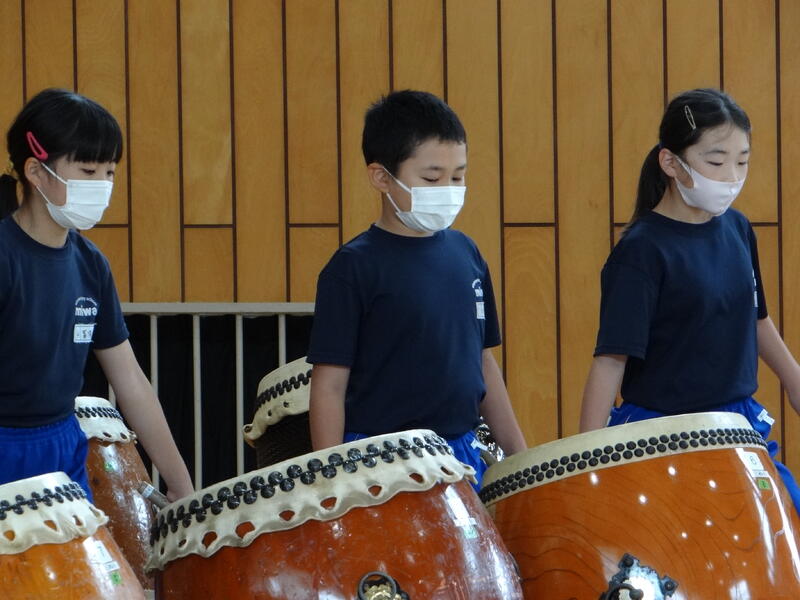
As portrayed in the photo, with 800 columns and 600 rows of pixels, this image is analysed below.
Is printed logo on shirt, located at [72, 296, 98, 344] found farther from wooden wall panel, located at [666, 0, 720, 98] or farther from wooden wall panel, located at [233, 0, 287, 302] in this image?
wooden wall panel, located at [666, 0, 720, 98]

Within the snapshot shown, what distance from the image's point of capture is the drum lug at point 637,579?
189 centimetres

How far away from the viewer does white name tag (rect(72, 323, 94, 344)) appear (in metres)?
2.34

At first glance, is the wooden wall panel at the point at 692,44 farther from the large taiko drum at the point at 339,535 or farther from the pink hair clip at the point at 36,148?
the large taiko drum at the point at 339,535

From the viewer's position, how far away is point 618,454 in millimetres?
1962

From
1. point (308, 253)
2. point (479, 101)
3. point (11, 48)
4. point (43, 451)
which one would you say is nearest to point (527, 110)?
point (479, 101)

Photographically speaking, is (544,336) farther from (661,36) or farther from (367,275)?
(367,275)

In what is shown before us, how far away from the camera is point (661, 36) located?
3965 mm

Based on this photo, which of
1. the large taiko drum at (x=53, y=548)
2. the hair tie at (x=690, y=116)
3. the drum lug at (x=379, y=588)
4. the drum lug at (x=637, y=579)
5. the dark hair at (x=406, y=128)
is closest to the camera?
the large taiko drum at (x=53, y=548)

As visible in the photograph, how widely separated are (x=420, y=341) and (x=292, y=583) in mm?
726

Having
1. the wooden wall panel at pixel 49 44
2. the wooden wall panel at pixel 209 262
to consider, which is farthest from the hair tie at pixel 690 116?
the wooden wall panel at pixel 49 44

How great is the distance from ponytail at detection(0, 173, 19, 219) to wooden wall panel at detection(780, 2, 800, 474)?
240cm

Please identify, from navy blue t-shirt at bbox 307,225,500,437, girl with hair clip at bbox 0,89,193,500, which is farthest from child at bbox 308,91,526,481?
girl with hair clip at bbox 0,89,193,500

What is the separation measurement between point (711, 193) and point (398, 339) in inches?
26.7

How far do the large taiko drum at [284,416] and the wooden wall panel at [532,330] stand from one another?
52.0 inches
